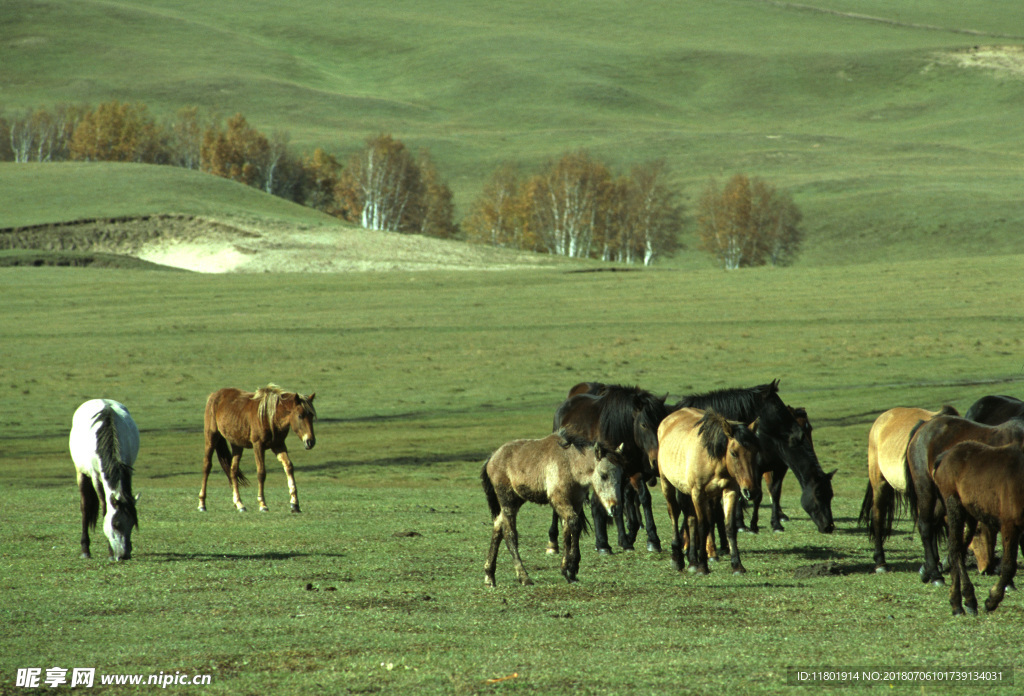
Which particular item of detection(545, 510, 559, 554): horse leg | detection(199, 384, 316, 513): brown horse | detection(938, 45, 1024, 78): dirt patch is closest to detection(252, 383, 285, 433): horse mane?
detection(199, 384, 316, 513): brown horse

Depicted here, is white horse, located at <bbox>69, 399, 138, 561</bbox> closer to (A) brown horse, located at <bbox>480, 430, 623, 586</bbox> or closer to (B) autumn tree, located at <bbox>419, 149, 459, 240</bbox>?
(A) brown horse, located at <bbox>480, 430, 623, 586</bbox>

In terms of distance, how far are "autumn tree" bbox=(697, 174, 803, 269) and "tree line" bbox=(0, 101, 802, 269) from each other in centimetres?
11

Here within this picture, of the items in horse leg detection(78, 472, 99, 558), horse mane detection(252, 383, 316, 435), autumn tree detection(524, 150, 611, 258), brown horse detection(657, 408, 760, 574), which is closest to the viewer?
brown horse detection(657, 408, 760, 574)

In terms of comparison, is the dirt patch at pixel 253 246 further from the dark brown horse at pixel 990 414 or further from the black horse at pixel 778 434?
the dark brown horse at pixel 990 414

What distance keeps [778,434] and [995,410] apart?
2.88 m

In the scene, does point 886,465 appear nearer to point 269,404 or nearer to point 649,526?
point 649,526

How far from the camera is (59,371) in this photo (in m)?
35.5

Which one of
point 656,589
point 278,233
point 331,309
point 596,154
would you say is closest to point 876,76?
point 596,154

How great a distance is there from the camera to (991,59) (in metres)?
177

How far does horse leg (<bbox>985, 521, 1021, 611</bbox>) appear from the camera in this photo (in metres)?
8.84

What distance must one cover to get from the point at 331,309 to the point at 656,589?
128 ft

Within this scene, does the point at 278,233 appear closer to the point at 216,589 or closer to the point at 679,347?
the point at 679,347

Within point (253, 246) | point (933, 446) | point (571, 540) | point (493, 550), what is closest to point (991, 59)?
point (253, 246)

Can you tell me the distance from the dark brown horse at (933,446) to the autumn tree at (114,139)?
379ft
